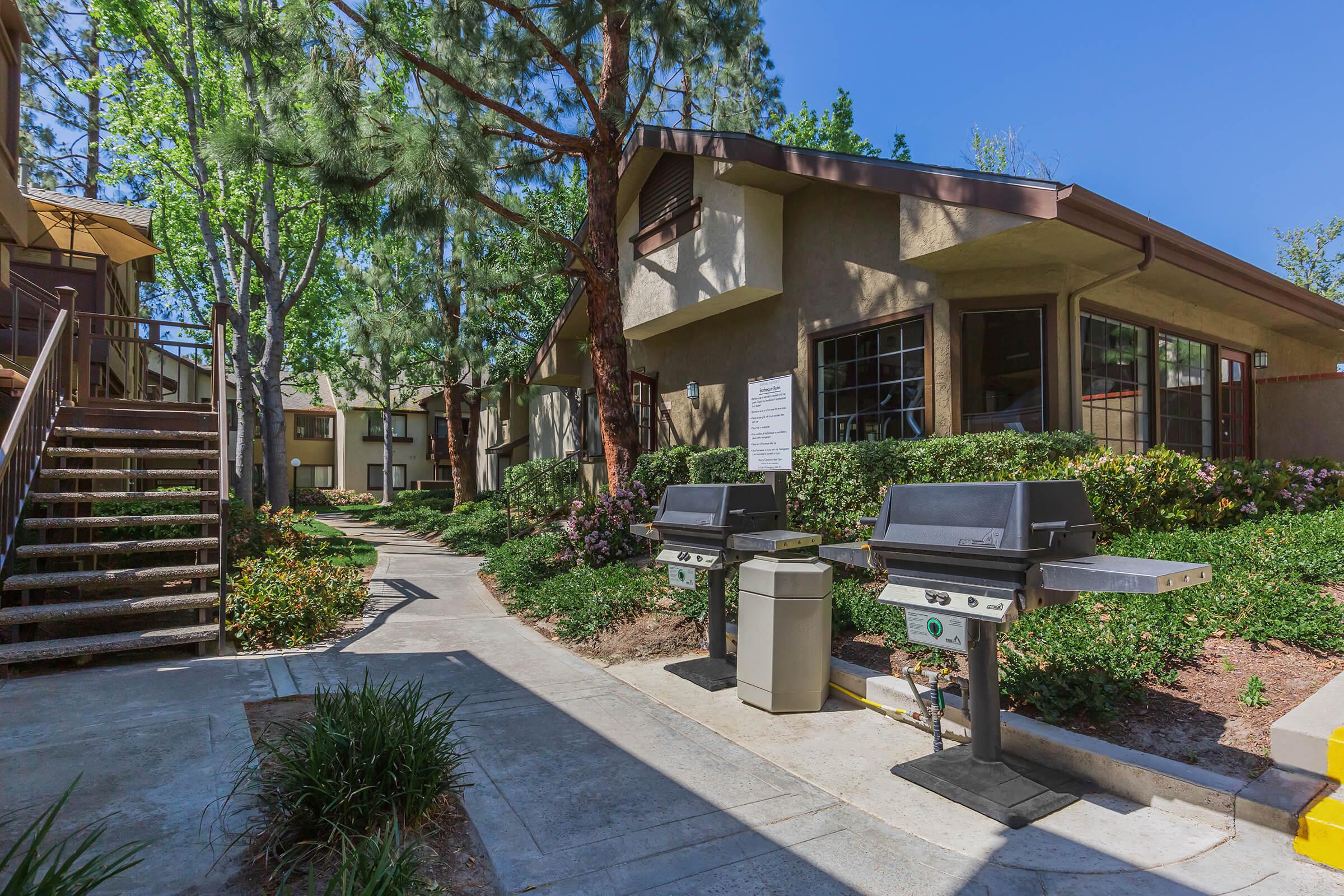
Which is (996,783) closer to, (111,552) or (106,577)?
(106,577)

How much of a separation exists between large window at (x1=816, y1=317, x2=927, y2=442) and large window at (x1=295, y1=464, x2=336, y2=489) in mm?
33694

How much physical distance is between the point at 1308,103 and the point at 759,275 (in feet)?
69.0

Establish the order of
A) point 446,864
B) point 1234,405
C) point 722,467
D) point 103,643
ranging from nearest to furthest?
1. point 446,864
2. point 103,643
3. point 722,467
4. point 1234,405

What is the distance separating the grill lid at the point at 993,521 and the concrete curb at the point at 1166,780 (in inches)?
40.3

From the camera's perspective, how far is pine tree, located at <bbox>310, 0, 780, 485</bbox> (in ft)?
25.2

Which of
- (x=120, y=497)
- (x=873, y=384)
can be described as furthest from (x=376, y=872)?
(x=873, y=384)

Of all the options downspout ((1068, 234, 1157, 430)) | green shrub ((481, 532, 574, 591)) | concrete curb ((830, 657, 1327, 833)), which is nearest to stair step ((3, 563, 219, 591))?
green shrub ((481, 532, 574, 591))

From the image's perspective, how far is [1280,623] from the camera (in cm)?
432

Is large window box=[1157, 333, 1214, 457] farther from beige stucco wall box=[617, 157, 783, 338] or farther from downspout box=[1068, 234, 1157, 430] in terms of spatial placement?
beige stucco wall box=[617, 157, 783, 338]

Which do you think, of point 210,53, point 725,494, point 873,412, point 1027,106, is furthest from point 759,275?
point 1027,106

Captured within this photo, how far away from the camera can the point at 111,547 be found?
5.76m

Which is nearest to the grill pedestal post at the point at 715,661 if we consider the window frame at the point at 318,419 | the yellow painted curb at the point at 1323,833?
the yellow painted curb at the point at 1323,833

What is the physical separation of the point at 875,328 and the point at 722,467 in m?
2.67

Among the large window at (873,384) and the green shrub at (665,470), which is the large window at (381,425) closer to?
the green shrub at (665,470)
